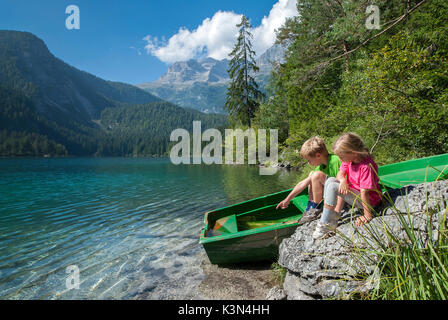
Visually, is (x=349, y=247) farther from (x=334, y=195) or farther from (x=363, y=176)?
(x=363, y=176)

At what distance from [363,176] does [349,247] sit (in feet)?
2.93

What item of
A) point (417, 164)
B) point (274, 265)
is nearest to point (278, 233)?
point (274, 265)

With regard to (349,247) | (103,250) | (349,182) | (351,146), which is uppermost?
(351,146)

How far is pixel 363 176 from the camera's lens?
118 inches

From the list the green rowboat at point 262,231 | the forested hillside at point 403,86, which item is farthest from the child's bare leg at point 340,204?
the forested hillside at point 403,86

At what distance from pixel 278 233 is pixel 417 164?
313 cm

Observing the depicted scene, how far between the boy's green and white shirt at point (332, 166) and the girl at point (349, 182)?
0.41m

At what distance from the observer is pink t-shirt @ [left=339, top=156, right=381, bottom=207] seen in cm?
295

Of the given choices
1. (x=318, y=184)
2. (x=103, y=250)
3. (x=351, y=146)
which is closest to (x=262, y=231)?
(x=318, y=184)

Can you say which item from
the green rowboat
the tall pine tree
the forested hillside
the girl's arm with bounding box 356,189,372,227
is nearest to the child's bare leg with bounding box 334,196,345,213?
the girl's arm with bounding box 356,189,372,227

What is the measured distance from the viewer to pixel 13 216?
31.1ft

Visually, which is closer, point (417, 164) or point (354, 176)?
point (354, 176)

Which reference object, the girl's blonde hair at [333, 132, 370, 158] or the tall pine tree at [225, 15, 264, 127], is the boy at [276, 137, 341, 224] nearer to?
the girl's blonde hair at [333, 132, 370, 158]

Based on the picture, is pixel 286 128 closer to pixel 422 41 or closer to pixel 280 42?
pixel 280 42
